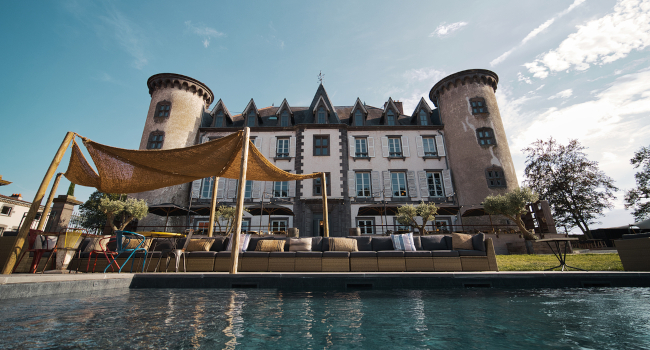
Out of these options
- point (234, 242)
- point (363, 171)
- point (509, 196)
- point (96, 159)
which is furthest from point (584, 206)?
point (96, 159)

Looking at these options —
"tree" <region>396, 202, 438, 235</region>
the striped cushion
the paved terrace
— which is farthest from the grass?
"tree" <region>396, 202, 438, 235</region>

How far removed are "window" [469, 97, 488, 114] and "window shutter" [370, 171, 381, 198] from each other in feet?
27.6

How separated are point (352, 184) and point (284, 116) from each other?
7582mm

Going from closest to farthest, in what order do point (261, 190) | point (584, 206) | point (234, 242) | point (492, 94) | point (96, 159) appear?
point (234, 242) < point (96, 159) < point (261, 190) < point (492, 94) < point (584, 206)

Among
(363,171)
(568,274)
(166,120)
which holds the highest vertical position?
(166,120)

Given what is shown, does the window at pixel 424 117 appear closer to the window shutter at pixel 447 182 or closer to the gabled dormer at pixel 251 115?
the window shutter at pixel 447 182

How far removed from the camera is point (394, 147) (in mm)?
19781

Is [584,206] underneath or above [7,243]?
above

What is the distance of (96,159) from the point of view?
20.8 ft

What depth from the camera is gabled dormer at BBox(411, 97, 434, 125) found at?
21.0 metres

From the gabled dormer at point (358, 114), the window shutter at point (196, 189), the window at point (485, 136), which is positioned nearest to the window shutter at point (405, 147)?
the gabled dormer at point (358, 114)

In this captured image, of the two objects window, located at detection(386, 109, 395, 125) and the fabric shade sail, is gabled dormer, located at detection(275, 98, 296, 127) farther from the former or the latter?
the fabric shade sail

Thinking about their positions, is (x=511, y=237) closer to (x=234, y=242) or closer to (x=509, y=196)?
(x=509, y=196)

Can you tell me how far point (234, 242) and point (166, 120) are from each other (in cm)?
1739
